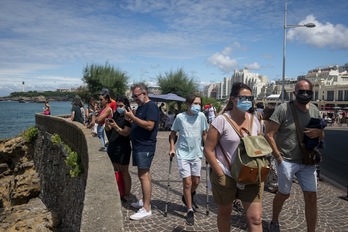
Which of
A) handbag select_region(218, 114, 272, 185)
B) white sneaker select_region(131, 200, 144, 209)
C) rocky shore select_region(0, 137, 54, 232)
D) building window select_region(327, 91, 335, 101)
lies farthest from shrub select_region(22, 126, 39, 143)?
building window select_region(327, 91, 335, 101)

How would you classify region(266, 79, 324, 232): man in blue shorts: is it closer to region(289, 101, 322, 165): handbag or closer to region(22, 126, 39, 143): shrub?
region(289, 101, 322, 165): handbag

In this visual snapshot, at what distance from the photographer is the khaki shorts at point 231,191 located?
3039 millimetres

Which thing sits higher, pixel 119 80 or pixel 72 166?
pixel 119 80

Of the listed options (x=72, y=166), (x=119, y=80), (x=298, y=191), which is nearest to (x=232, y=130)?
(x=298, y=191)

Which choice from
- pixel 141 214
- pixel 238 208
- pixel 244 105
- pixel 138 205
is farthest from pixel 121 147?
pixel 244 105

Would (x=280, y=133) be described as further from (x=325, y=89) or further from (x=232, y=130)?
(x=325, y=89)

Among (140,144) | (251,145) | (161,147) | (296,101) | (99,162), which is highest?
(296,101)

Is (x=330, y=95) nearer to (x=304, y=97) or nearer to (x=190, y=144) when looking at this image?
(x=190, y=144)

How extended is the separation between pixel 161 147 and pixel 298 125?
852cm

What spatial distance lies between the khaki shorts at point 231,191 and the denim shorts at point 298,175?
0.84 metres

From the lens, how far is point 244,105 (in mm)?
3131

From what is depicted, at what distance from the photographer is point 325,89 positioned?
87500mm

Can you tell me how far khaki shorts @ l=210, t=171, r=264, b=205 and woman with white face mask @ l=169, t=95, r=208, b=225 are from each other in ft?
4.70

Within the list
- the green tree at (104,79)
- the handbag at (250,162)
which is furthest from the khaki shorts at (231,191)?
the green tree at (104,79)
